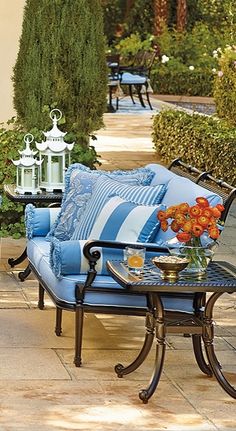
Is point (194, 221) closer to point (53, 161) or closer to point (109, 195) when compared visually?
point (109, 195)

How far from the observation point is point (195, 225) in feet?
17.0

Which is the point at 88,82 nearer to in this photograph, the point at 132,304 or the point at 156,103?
the point at 132,304

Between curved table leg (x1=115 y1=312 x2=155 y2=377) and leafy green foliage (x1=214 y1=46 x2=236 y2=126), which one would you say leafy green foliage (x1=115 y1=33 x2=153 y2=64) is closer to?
leafy green foliage (x1=214 y1=46 x2=236 y2=126)

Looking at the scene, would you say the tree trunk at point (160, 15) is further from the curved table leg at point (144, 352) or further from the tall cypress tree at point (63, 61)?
the curved table leg at point (144, 352)

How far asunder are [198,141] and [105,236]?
7.01 meters

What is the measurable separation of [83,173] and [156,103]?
16205mm

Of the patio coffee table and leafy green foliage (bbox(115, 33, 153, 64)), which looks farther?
leafy green foliage (bbox(115, 33, 153, 64))

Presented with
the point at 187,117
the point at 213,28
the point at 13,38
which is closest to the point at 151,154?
the point at 187,117

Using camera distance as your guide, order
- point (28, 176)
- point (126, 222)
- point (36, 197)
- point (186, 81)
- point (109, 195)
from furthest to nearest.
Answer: point (186, 81) < point (28, 176) < point (36, 197) < point (109, 195) < point (126, 222)

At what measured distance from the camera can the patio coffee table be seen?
16.6ft

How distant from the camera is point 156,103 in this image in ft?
74.9

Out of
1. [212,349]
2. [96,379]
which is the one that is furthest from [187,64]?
[212,349]

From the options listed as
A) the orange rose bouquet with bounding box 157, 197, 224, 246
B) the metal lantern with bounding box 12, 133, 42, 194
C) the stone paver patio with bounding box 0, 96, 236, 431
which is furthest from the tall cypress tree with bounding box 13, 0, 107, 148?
the orange rose bouquet with bounding box 157, 197, 224, 246

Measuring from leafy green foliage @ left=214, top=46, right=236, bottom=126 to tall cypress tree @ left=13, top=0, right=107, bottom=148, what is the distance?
4.85m
